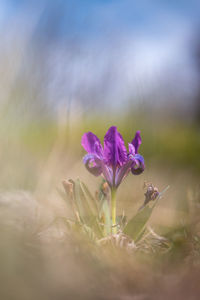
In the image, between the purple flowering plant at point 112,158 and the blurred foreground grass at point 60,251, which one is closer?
the blurred foreground grass at point 60,251

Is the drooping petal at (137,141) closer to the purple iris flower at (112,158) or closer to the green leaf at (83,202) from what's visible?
the purple iris flower at (112,158)

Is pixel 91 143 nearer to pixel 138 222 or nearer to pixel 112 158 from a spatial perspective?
pixel 112 158

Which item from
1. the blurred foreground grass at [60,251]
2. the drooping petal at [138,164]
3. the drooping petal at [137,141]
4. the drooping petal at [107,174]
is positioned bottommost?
the blurred foreground grass at [60,251]

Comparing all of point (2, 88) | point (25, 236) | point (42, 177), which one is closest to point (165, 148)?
point (42, 177)

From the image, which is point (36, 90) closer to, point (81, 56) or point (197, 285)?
point (81, 56)

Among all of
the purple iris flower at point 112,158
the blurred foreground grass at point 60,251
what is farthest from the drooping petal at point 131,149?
the blurred foreground grass at point 60,251

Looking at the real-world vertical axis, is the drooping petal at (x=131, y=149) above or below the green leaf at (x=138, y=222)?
above

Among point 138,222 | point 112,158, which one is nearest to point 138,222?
point 138,222

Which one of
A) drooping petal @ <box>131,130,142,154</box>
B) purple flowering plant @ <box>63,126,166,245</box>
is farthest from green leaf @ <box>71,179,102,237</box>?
drooping petal @ <box>131,130,142,154</box>

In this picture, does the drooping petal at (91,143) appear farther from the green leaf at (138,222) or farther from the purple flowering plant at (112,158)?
the green leaf at (138,222)
